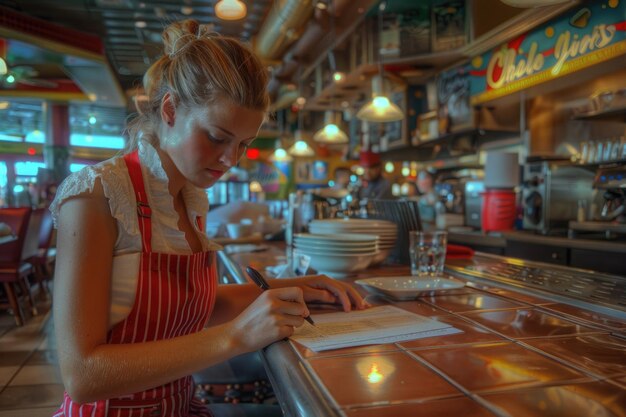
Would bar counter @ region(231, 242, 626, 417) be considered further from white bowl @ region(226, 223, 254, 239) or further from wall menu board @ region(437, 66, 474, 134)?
wall menu board @ region(437, 66, 474, 134)

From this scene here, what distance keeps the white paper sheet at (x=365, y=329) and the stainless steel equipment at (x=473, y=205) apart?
355 cm

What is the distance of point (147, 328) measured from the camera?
946mm

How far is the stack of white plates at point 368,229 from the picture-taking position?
1.67 metres

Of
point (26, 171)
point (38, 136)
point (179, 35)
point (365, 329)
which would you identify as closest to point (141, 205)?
point (179, 35)

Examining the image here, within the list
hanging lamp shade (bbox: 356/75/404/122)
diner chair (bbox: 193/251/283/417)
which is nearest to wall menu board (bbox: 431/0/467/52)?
hanging lamp shade (bbox: 356/75/404/122)

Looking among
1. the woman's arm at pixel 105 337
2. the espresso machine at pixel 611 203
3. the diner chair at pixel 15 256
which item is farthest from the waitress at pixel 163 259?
the diner chair at pixel 15 256

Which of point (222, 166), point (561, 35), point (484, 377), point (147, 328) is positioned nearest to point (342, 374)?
point (484, 377)

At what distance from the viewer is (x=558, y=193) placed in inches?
141

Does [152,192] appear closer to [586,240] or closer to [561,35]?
[586,240]

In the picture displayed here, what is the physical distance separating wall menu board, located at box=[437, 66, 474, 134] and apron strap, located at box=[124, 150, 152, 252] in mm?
4042

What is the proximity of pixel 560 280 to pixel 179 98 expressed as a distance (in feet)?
4.07

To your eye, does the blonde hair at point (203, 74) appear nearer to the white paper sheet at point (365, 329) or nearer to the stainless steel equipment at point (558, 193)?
the white paper sheet at point (365, 329)

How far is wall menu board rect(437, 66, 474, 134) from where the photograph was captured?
180 inches

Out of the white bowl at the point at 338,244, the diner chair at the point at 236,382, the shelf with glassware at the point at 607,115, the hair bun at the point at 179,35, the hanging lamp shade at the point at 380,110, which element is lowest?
the diner chair at the point at 236,382
